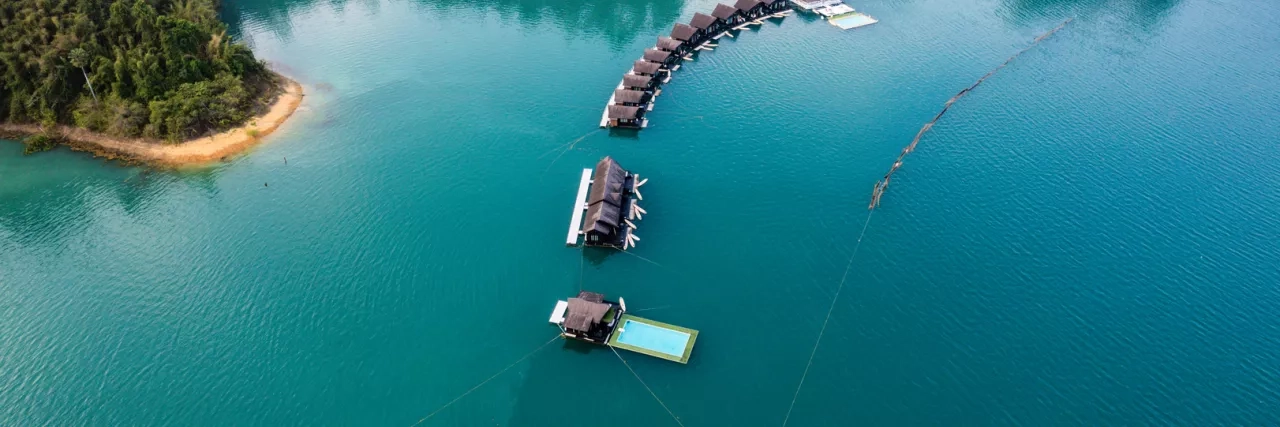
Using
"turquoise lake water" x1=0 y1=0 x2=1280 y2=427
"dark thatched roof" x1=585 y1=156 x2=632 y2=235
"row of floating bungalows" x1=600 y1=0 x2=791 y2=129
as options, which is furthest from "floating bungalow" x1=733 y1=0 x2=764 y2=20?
"dark thatched roof" x1=585 y1=156 x2=632 y2=235

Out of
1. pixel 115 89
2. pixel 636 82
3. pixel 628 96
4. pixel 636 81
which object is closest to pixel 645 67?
pixel 636 81

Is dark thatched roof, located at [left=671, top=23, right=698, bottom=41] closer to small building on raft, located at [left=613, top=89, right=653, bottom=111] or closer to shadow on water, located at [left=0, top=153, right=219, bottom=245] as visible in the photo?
small building on raft, located at [left=613, top=89, right=653, bottom=111]

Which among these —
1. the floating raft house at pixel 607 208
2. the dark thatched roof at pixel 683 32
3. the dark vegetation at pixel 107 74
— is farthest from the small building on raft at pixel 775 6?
the dark vegetation at pixel 107 74

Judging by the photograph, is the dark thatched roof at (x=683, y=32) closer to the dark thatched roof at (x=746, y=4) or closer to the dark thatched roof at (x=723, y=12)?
the dark thatched roof at (x=723, y=12)

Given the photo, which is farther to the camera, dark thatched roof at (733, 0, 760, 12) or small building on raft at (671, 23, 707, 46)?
dark thatched roof at (733, 0, 760, 12)

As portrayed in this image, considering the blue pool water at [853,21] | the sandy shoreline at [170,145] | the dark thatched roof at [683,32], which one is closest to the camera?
the sandy shoreline at [170,145]

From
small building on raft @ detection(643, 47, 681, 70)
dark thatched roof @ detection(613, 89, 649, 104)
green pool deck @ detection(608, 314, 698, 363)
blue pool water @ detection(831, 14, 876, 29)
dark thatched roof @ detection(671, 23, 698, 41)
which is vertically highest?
dark thatched roof @ detection(671, 23, 698, 41)
